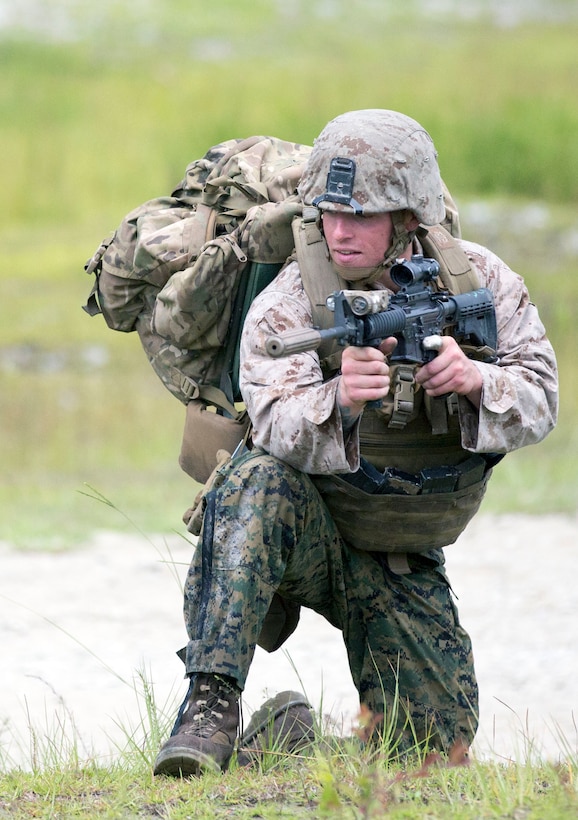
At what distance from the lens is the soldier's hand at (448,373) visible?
12.5ft

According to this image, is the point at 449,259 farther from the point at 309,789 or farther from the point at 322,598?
the point at 309,789

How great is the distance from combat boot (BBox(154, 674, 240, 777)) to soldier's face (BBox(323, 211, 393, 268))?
1.25 m

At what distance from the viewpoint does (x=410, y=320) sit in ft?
12.5

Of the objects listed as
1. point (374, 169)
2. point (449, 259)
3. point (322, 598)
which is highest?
point (374, 169)

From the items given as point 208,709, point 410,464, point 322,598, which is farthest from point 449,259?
point 208,709

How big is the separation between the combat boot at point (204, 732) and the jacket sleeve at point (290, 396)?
0.67m

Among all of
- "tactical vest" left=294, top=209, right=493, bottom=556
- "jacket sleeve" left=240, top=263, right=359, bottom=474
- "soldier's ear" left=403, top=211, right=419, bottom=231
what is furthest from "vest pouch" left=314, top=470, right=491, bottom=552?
"soldier's ear" left=403, top=211, right=419, bottom=231

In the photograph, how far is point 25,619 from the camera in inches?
286

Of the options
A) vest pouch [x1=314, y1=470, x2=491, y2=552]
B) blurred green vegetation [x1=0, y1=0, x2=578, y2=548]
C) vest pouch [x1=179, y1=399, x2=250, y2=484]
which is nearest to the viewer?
vest pouch [x1=314, y1=470, x2=491, y2=552]

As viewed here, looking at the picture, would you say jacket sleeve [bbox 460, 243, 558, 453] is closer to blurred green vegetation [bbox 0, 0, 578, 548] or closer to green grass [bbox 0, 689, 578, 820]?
green grass [bbox 0, 689, 578, 820]

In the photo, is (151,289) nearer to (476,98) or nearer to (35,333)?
(35,333)

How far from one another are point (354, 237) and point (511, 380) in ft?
1.99

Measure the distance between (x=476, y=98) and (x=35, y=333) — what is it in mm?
6497

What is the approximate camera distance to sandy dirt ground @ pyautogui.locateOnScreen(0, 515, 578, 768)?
5.85 metres
